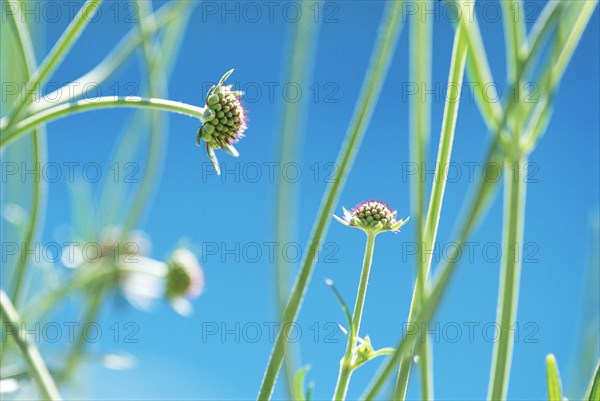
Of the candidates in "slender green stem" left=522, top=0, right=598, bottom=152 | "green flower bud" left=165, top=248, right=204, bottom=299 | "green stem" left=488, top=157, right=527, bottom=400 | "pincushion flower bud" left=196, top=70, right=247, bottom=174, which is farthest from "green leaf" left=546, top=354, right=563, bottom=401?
"green flower bud" left=165, top=248, right=204, bottom=299

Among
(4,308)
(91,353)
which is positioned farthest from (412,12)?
(91,353)

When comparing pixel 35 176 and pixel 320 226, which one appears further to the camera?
pixel 35 176

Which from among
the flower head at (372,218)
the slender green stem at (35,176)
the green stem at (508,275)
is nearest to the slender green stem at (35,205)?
the slender green stem at (35,176)

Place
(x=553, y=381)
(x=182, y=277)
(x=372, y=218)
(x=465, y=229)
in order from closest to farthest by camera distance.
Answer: (x=465, y=229) → (x=553, y=381) → (x=372, y=218) → (x=182, y=277)

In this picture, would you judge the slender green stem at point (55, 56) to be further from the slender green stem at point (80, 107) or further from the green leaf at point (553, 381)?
the green leaf at point (553, 381)

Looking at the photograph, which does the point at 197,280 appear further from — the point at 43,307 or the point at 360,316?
the point at 360,316

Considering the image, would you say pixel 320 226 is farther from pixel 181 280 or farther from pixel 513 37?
pixel 181 280

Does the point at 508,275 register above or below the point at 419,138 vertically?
below

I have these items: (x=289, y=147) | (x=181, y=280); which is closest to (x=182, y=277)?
(x=181, y=280)
